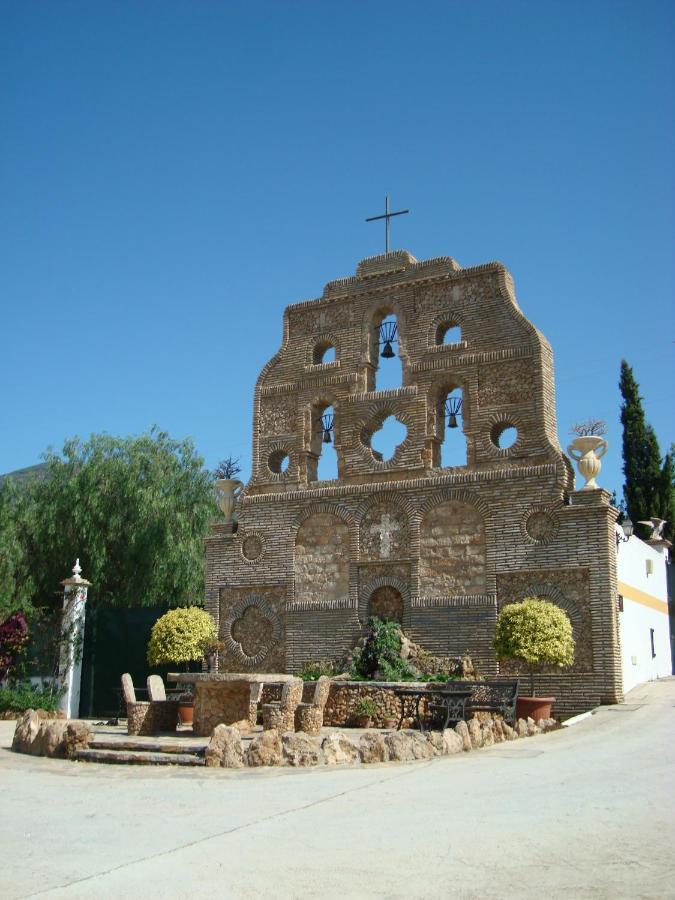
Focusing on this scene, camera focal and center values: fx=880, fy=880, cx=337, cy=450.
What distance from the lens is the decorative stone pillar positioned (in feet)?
62.9

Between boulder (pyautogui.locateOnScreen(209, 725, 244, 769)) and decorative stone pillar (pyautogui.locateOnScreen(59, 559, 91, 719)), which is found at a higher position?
decorative stone pillar (pyautogui.locateOnScreen(59, 559, 91, 719))

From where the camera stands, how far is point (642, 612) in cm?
1855

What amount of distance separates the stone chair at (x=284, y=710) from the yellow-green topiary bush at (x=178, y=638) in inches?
210

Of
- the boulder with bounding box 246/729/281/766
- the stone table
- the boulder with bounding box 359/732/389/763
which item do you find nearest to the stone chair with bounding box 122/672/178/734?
the stone table

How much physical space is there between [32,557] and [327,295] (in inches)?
459

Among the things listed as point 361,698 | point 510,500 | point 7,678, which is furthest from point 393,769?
point 7,678

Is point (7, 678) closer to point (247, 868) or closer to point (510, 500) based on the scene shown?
point (510, 500)

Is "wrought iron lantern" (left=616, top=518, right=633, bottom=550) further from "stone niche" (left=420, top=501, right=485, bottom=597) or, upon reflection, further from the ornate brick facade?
"stone niche" (left=420, top=501, right=485, bottom=597)

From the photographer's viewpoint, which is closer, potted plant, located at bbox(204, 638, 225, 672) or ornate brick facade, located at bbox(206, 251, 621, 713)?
ornate brick facade, located at bbox(206, 251, 621, 713)

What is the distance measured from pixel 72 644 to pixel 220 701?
24.0ft

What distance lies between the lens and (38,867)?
5.54 m

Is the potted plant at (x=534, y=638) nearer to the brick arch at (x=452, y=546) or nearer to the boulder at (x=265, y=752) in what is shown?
the brick arch at (x=452, y=546)

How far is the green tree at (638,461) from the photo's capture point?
1131 inches

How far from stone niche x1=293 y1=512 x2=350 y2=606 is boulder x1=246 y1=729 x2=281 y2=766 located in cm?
842
